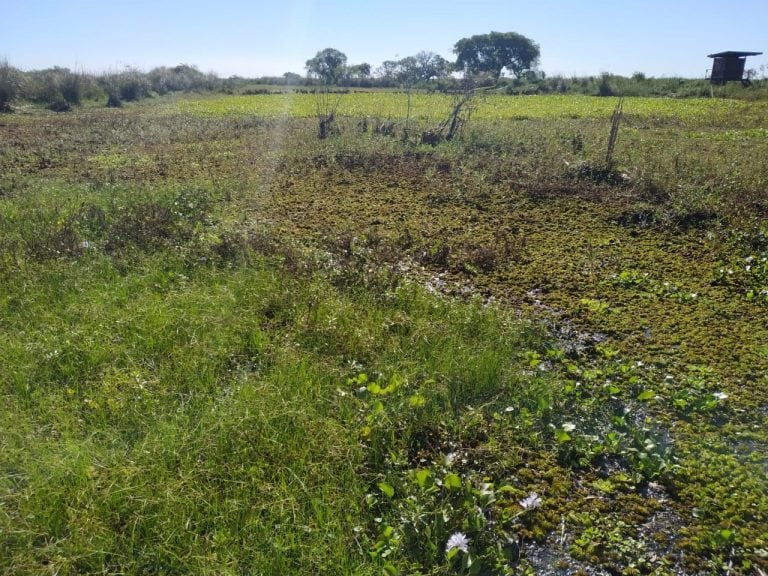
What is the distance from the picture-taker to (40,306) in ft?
13.2

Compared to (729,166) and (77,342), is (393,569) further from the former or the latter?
(729,166)

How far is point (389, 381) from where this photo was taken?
3.19m

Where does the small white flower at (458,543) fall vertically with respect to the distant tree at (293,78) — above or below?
below

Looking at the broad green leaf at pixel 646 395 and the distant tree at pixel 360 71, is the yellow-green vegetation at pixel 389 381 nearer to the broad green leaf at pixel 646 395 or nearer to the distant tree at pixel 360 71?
the broad green leaf at pixel 646 395

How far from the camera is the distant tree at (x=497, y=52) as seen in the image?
6581 cm

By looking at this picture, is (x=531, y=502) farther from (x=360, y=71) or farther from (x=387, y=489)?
(x=360, y=71)

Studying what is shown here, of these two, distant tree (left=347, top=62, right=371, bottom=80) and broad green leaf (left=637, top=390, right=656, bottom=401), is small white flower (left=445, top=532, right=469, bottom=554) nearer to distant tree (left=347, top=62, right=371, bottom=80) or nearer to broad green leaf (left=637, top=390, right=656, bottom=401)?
broad green leaf (left=637, top=390, right=656, bottom=401)

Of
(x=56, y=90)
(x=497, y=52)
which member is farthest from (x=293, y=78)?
(x=497, y=52)

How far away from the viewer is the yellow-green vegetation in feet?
7.26

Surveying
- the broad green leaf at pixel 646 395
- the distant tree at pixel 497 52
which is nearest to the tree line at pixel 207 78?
the distant tree at pixel 497 52

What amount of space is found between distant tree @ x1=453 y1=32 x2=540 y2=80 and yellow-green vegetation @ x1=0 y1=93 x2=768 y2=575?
65.7 meters

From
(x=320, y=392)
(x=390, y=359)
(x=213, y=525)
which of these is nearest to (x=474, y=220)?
(x=390, y=359)

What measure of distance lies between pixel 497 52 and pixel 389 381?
71.4 meters

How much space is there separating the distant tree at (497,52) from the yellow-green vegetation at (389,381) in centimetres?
6569
